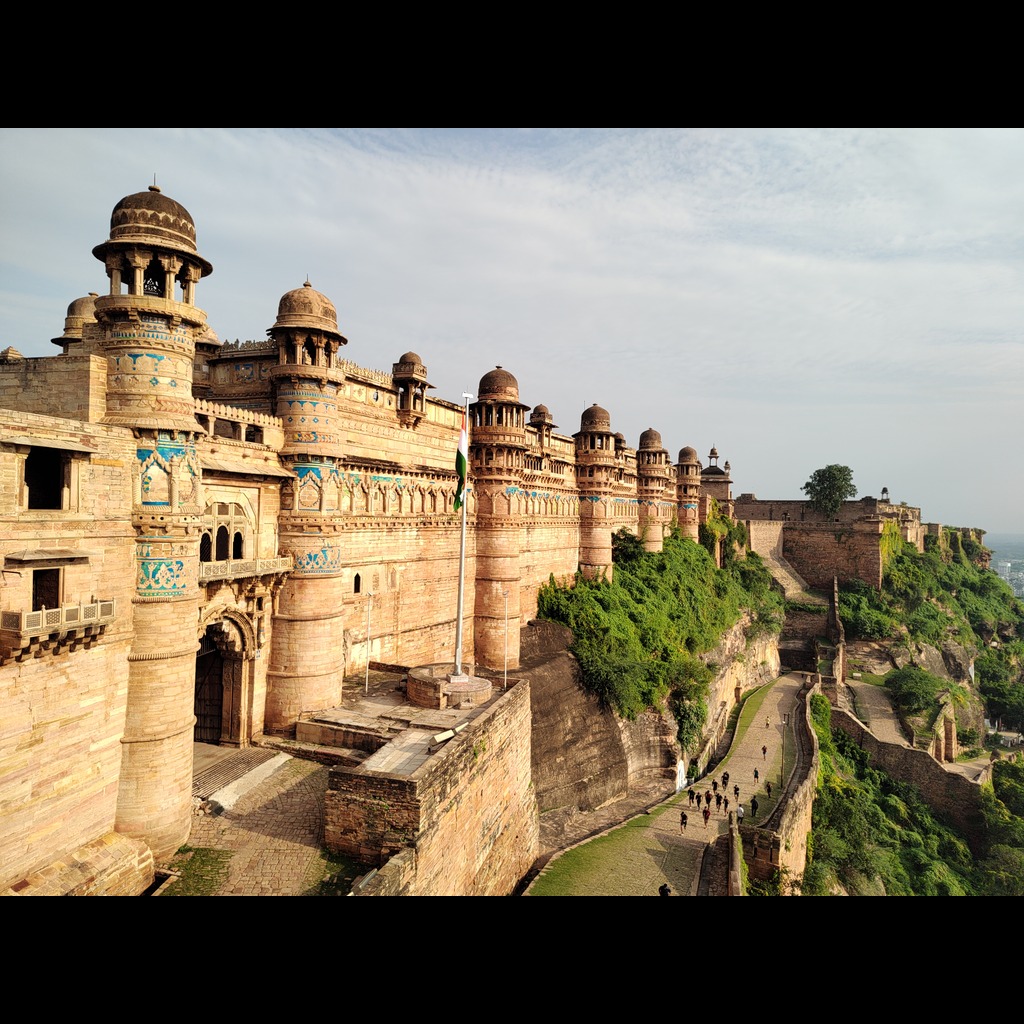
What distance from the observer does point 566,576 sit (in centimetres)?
3462

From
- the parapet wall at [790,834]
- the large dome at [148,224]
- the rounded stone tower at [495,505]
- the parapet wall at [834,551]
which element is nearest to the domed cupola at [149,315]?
the large dome at [148,224]

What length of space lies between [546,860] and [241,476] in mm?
12525

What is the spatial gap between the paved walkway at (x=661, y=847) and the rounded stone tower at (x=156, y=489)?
8714mm

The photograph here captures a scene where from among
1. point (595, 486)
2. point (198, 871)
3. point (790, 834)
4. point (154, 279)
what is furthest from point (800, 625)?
point (154, 279)

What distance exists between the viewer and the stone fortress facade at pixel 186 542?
10.1m

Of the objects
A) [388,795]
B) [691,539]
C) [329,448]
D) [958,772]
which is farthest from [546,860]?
[691,539]

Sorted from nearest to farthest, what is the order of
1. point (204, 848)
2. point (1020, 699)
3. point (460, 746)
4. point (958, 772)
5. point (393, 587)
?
1. point (204, 848)
2. point (460, 746)
3. point (393, 587)
4. point (958, 772)
5. point (1020, 699)

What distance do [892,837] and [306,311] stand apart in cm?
3180

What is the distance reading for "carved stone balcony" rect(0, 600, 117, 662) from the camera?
9328 millimetres

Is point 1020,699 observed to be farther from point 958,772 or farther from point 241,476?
point 241,476

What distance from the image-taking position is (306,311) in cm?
1650

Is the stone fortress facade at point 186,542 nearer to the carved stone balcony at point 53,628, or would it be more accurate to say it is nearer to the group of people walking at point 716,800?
the carved stone balcony at point 53,628

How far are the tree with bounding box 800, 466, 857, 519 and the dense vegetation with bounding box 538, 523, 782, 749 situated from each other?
14.7m

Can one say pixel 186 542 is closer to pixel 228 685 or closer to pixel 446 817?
pixel 228 685
